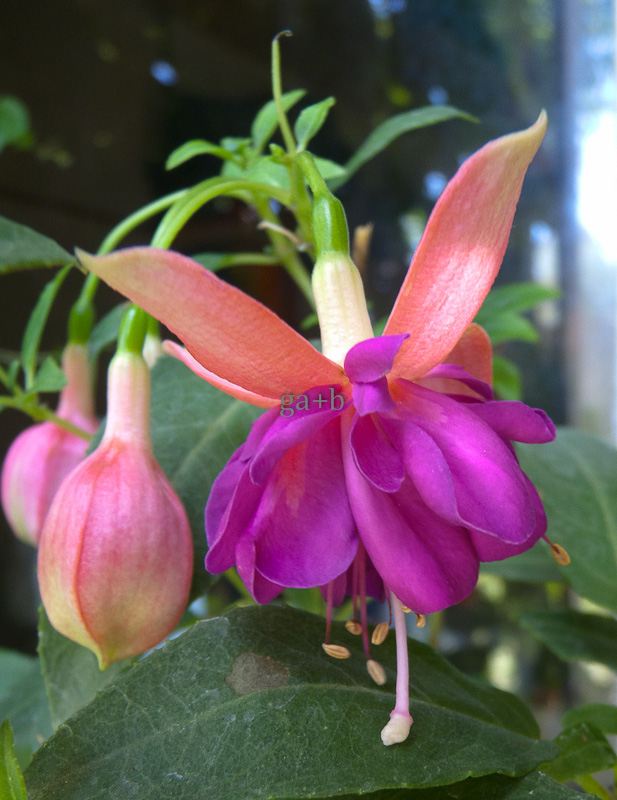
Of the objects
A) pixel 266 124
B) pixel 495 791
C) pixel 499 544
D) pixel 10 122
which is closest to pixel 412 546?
pixel 499 544

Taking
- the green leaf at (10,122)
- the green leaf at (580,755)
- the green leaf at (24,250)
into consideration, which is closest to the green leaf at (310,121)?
the green leaf at (24,250)

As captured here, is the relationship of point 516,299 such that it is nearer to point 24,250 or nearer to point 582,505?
point 582,505

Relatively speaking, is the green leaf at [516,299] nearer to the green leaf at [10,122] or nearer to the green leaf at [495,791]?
the green leaf at [495,791]

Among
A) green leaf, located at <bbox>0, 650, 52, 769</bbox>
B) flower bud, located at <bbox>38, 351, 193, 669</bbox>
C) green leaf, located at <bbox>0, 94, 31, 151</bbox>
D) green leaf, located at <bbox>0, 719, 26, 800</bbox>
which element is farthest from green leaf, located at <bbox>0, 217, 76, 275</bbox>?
green leaf, located at <bbox>0, 94, 31, 151</bbox>

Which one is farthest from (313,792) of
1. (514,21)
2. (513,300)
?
(514,21)

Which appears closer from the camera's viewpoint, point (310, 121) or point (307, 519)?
point (307, 519)

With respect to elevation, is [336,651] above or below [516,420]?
below

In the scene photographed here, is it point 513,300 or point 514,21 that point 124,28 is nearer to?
point 514,21
